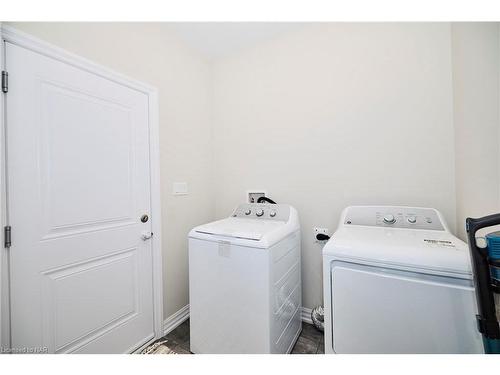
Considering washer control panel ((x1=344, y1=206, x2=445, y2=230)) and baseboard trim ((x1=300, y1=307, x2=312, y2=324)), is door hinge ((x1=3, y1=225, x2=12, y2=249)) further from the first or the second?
baseboard trim ((x1=300, y1=307, x2=312, y2=324))

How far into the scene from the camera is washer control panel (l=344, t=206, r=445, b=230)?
51.6 inches

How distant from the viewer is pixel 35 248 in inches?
43.4

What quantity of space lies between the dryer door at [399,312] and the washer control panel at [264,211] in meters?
0.71

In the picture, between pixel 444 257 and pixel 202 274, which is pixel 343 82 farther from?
pixel 202 274

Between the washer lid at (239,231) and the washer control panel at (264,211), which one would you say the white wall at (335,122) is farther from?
the washer lid at (239,231)

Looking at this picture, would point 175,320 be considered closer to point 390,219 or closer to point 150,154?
point 150,154

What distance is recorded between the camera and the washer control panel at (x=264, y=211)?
1708 mm

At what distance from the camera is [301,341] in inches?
63.3

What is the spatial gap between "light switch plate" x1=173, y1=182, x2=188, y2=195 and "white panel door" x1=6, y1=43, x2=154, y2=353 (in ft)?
0.85

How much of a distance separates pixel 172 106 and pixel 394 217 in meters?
1.94

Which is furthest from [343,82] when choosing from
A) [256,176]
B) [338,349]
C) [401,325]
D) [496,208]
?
[338,349]

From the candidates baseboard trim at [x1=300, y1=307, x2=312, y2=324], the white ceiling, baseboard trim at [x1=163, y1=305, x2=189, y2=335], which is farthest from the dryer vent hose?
the white ceiling

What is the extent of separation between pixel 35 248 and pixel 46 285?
221mm

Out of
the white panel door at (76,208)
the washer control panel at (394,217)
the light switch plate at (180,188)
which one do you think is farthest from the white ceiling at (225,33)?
the washer control panel at (394,217)
